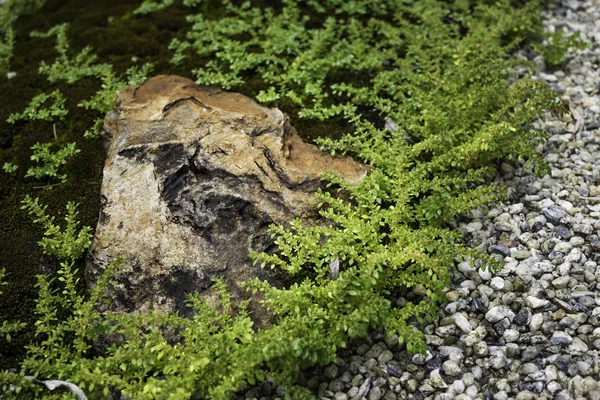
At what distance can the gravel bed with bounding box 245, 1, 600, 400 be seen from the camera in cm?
341

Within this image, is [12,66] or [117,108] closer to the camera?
[117,108]

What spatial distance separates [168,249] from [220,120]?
121 centimetres

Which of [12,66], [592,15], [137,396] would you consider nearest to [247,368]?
[137,396]

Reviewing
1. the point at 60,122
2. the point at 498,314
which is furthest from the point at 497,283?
the point at 60,122

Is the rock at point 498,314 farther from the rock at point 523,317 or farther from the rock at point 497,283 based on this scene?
the rock at point 497,283

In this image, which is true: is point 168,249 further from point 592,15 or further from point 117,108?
point 592,15

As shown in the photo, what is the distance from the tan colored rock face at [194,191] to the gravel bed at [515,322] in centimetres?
91

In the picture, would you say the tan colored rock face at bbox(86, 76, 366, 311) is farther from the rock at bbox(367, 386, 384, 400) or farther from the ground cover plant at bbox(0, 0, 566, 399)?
the rock at bbox(367, 386, 384, 400)

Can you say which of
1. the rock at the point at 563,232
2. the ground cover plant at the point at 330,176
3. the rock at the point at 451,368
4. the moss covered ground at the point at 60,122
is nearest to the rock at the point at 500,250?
the ground cover plant at the point at 330,176

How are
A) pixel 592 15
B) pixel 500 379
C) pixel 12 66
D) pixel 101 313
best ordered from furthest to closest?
pixel 592 15 → pixel 12 66 → pixel 101 313 → pixel 500 379

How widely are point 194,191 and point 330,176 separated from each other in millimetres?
962

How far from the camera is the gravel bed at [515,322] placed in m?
3.41

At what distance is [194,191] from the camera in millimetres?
4219

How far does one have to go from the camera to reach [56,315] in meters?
3.90
